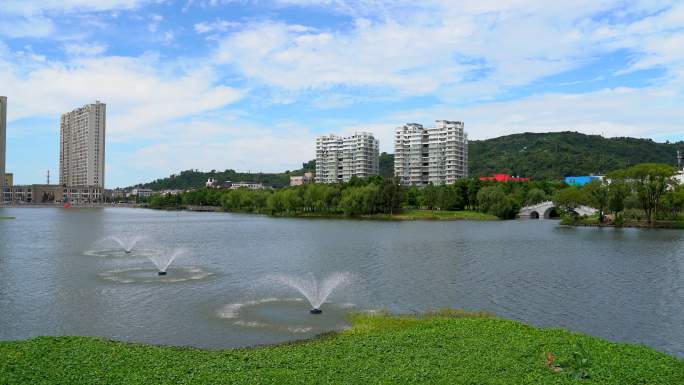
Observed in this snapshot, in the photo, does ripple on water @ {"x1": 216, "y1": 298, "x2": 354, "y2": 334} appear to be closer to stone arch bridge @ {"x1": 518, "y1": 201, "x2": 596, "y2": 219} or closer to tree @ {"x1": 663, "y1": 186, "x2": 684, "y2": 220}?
tree @ {"x1": 663, "y1": 186, "x2": 684, "y2": 220}

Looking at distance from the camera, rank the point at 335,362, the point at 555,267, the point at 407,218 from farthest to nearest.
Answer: the point at 407,218
the point at 555,267
the point at 335,362

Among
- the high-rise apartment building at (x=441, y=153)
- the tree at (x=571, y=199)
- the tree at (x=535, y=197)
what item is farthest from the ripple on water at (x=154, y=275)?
the high-rise apartment building at (x=441, y=153)

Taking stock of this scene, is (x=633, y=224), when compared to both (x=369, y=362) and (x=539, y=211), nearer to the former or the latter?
(x=539, y=211)

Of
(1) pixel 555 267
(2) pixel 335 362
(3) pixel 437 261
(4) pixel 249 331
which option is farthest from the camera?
(3) pixel 437 261

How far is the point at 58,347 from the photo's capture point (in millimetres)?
15680

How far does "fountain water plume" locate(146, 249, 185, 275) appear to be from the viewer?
37.1 metres

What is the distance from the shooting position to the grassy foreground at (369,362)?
497 inches

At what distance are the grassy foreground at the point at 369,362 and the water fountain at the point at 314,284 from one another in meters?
8.40

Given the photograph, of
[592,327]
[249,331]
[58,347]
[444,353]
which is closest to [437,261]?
[592,327]

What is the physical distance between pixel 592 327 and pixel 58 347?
20053 millimetres

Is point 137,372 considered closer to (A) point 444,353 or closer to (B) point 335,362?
(B) point 335,362

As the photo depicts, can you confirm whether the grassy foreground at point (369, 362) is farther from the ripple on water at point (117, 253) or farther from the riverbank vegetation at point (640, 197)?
the riverbank vegetation at point (640, 197)

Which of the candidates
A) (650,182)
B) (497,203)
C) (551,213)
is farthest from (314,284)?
(551,213)

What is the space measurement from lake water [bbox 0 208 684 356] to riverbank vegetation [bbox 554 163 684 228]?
103 feet
